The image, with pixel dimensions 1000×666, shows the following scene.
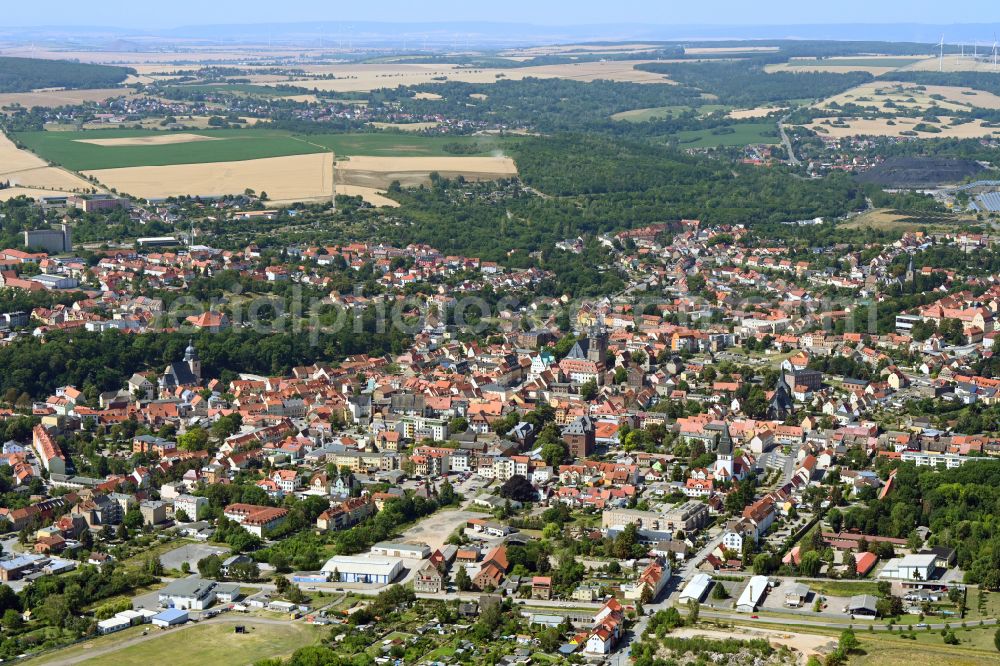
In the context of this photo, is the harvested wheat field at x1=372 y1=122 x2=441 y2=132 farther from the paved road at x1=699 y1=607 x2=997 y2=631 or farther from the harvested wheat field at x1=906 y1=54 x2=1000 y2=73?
the paved road at x1=699 y1=607 x2=997 y2=631

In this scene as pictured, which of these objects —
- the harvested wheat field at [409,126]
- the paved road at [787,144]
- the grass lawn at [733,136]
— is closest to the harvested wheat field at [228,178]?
the harvested wheat field at [409,126]

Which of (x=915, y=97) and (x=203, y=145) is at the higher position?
(x=915, y=97)

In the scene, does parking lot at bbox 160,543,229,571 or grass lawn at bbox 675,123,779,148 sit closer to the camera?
parking lot at bbox 160,543,229,571

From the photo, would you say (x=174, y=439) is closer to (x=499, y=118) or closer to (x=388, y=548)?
(x=388, y=548)

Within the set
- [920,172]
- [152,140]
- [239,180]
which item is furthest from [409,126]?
[920,172]

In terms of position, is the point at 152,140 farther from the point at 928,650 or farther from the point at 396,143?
the point at 928,650

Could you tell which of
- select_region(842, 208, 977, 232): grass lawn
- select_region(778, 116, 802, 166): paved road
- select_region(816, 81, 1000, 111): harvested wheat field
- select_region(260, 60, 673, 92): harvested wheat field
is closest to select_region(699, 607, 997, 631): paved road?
select_region(842, 208, 977, 232): grass lawn
